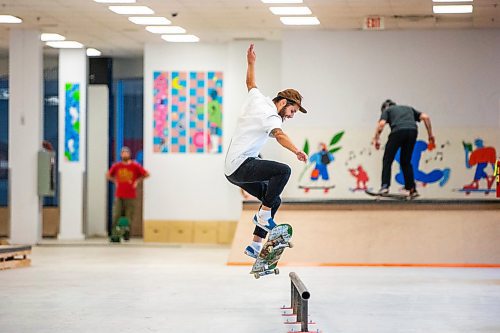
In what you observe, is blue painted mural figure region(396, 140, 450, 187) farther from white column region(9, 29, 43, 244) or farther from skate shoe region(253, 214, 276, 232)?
skate shoe region(253, 214, 276, 232)

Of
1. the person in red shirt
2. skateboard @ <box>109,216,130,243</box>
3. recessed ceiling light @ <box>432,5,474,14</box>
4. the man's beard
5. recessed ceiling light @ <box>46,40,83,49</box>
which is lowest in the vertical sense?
skateboard @ <box>109,216,130,243</box>

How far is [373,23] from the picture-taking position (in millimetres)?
18391

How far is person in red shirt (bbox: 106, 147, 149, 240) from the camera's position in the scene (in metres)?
21.5

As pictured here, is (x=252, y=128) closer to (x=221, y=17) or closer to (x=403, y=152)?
(x=403, y=152)

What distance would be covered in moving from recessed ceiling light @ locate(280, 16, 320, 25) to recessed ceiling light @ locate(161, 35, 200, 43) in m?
2.58

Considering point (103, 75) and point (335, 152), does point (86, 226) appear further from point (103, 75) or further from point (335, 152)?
point (335, 152)

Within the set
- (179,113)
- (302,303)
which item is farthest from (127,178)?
(302,303)

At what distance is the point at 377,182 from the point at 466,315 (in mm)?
11288

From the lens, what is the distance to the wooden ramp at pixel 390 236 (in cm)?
1489

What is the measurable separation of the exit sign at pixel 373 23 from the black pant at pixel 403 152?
9.75ft

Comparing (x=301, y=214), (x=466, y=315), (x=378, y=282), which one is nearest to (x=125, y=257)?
(x=301, y=214)

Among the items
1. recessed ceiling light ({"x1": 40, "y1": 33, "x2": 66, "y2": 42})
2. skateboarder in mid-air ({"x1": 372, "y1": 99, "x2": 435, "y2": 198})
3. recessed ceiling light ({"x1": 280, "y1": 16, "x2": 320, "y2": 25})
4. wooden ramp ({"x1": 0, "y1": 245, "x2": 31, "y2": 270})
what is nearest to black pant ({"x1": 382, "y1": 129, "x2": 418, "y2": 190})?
skateboarder in mid-air ({"x1": 372, "y1": 99, "x2": 435, "y2": 198})

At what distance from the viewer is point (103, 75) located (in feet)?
78.5

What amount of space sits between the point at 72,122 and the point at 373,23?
23.1 ft
